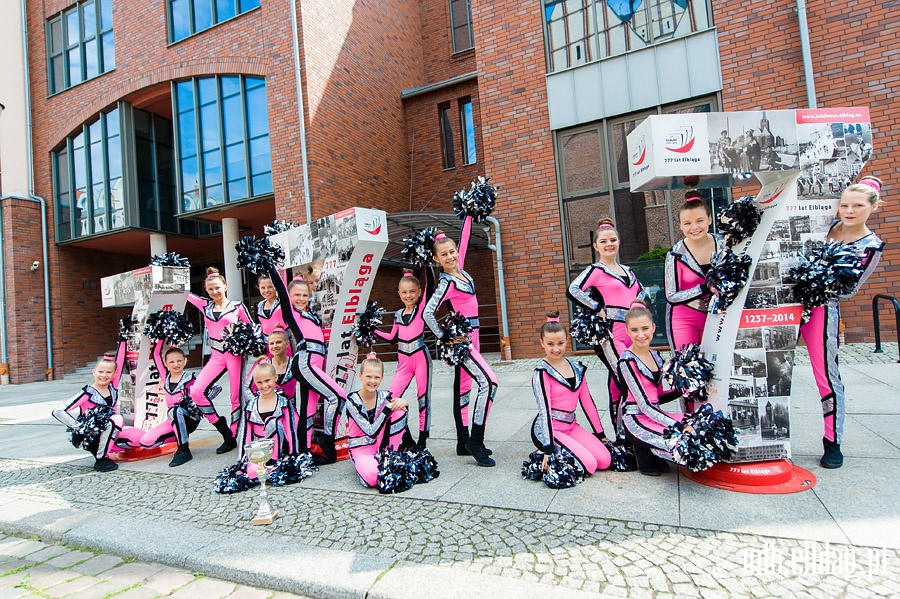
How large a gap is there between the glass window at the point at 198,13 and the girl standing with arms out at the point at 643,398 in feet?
45.1

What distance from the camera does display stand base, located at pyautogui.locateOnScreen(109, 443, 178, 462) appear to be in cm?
573

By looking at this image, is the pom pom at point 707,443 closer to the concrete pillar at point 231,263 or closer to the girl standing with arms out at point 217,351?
the girl standing with arms out at point 217,351

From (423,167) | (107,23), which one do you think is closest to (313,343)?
(423,167)

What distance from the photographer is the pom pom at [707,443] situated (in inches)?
128

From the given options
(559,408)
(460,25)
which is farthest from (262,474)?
(460,25)

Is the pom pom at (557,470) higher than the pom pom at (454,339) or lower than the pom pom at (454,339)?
lower

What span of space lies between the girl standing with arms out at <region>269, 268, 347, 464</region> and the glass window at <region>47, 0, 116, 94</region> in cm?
1585

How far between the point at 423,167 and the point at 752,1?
10.1 m

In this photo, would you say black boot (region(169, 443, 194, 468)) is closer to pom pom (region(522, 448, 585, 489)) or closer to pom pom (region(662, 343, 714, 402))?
pom pom (region(522, 448, 585, 489))

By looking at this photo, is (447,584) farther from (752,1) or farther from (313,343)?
(752,1)

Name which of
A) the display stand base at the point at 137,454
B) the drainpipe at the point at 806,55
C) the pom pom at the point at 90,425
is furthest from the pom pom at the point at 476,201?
the drainpipe at the point at 806,55

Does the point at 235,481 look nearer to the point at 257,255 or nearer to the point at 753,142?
the point at 257,255

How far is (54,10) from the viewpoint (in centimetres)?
1694

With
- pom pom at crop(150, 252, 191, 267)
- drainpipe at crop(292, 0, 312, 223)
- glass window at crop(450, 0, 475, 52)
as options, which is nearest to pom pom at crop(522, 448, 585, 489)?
pom pom at crop(150, 252, 191, 267)
